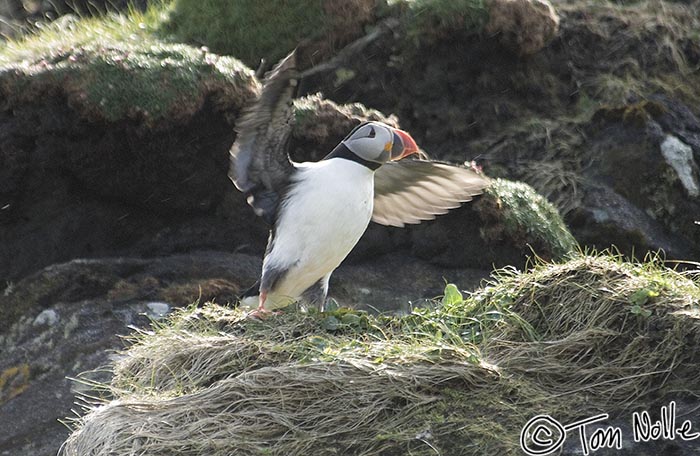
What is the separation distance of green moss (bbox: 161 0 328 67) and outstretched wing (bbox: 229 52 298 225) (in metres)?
3.26

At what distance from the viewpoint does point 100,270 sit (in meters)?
7.38

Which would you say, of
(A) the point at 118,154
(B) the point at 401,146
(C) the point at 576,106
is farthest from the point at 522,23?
(A) the point at 118,154

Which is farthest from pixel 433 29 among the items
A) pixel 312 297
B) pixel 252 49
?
pixel 312 297

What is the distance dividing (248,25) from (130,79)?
2351 millimetres

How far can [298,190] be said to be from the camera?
6.46 metres

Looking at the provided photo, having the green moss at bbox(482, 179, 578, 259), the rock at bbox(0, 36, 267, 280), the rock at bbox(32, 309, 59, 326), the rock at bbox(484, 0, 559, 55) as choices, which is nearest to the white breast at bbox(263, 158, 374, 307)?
the rock at bbox(0, 36, 267, 280)

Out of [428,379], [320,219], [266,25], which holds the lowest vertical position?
[428,379]

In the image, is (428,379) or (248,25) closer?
(428,379)

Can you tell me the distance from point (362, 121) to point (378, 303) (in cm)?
137

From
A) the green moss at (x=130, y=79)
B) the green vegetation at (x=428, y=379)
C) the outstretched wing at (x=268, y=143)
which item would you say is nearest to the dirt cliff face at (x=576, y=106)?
the green moss at (x=130, y=79)

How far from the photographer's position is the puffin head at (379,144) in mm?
6422

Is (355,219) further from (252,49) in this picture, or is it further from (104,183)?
(252,49)

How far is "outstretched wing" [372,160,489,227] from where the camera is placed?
7.03 metres

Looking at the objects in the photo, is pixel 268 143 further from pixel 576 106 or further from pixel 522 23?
pixel 576 106
